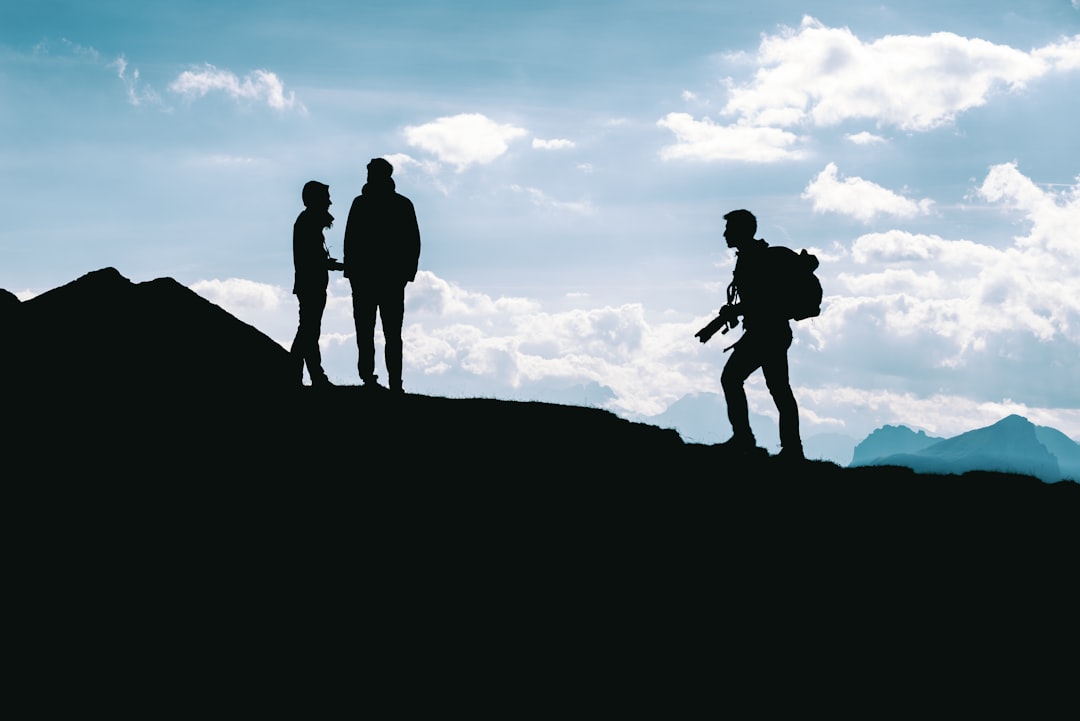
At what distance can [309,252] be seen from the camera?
14.7 meters

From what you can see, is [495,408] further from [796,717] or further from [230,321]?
[796,717]

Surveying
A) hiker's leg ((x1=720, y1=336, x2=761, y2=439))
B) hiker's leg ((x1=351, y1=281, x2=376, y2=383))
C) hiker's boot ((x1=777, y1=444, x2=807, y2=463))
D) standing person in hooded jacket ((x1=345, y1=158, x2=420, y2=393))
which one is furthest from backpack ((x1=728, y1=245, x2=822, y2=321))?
hiker's leg ((x1=351, y1=281, x2=376, y2=383))

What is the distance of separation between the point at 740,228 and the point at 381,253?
5660 millimetres

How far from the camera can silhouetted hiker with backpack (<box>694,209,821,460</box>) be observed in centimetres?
1302

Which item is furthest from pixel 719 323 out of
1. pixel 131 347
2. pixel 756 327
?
pixel 131 347

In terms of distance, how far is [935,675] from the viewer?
29.5 feet

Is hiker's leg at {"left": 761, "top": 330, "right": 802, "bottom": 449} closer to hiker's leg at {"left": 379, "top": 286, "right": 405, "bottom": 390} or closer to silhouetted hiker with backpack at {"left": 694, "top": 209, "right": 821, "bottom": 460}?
silhouetted hiker with backpack at {"left": 694, "top": 209, "right": 821, "bottom": 460}

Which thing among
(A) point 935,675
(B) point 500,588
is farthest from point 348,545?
(A) point 935,675

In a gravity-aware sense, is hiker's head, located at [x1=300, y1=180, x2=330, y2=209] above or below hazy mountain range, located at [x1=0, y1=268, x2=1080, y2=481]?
above

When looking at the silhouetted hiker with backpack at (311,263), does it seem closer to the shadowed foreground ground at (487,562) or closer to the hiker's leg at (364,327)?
the hiker's leg at (364,327)

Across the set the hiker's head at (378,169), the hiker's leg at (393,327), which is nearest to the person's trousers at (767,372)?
the hiker's leg at (393,327)

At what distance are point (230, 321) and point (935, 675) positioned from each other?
11.8 m

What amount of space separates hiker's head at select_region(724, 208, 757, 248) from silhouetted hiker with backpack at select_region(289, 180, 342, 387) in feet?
20.8

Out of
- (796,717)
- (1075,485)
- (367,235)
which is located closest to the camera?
(796,717)
